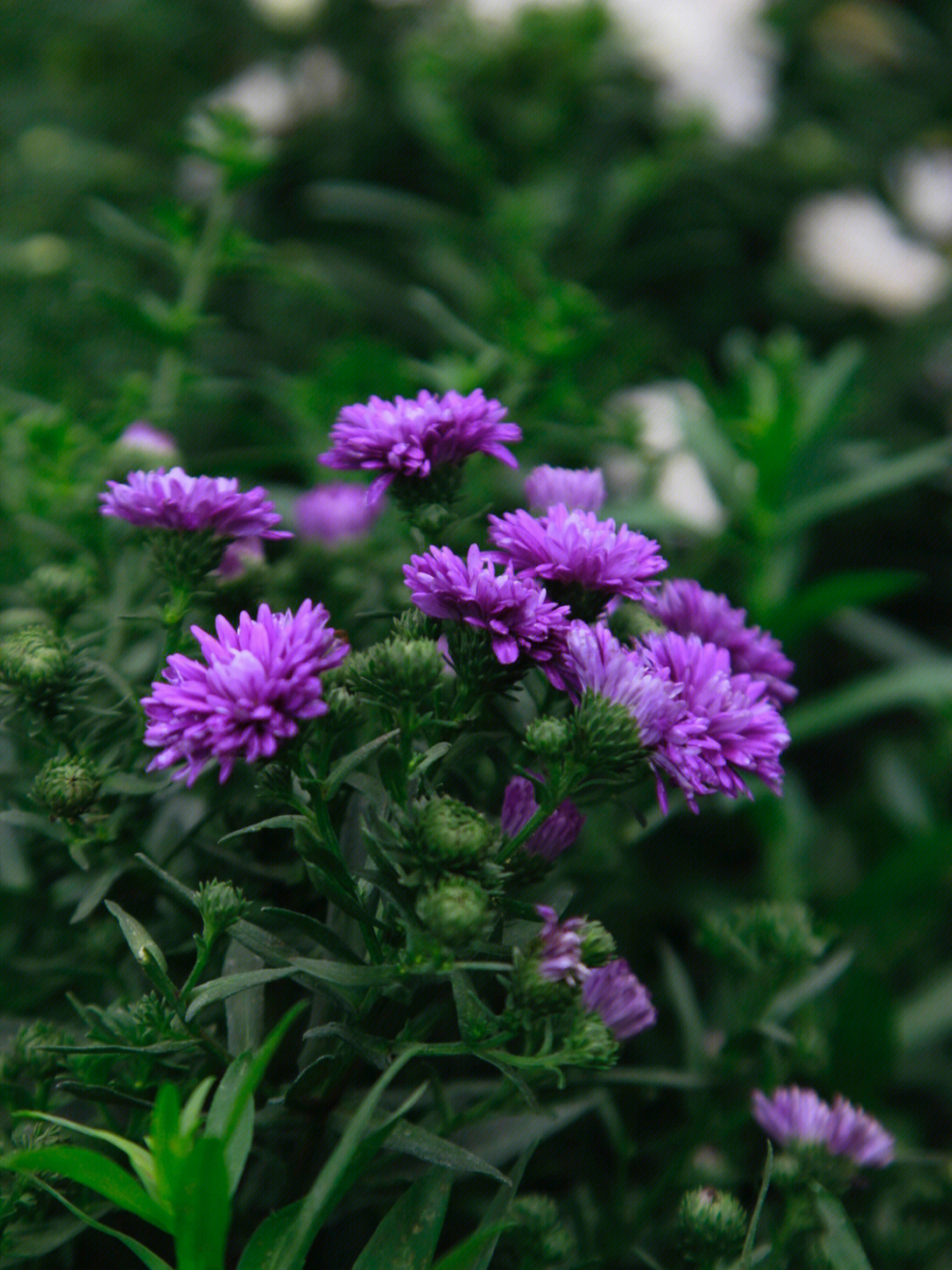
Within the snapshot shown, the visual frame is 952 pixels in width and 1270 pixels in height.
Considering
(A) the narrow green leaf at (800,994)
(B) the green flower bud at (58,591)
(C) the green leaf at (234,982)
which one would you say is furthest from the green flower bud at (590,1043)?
(B) the green flower bud at (58,591)

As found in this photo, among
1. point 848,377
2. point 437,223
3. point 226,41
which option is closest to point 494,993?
point 848,377

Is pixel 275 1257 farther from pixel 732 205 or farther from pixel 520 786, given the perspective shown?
pixel 732 205

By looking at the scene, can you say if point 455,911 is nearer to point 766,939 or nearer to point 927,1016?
point 766,939

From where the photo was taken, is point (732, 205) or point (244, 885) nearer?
point (244, 885)

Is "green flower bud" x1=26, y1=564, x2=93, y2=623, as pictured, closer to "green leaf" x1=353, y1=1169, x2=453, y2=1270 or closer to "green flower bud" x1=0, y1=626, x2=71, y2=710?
"green flower bud" x1=0, y1=626, x2=71, y2=710

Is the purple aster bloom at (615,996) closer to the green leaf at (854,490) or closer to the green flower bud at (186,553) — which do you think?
the green flower bud at (186,553)

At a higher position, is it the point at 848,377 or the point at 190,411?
the point at 190,411

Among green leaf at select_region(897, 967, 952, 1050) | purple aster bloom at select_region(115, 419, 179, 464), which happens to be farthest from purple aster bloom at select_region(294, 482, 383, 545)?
green leaf at select_region(897, 967, 952, 1050)
